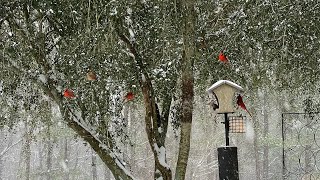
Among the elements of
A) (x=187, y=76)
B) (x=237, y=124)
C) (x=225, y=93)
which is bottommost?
(x=237, y=124)

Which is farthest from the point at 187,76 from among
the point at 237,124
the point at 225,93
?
the point at 225,93

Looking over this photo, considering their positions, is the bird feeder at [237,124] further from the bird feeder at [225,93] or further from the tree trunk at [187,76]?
the bird feeder at [225,93]

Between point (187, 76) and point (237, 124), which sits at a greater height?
point (187, 76)

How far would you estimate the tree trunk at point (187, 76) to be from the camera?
3.18 meters

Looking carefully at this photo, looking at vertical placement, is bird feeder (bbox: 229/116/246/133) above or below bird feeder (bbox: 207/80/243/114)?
below

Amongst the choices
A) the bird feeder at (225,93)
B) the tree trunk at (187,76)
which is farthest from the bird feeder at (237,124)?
the bird feeder at (225,93)

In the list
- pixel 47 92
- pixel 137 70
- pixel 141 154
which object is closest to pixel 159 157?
pixel 137 70

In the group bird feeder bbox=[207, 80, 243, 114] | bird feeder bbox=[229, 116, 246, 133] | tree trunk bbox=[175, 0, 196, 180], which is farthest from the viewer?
bird feeder bbox=[229, 116, 246, 133]

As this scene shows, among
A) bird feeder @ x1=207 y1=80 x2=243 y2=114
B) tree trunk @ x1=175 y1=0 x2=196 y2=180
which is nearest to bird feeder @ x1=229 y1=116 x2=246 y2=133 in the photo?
tree trunk @ x1=175 y1=0 x2=196 y2=180

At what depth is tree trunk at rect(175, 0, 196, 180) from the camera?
3.18 meters

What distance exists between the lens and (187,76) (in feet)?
12.3

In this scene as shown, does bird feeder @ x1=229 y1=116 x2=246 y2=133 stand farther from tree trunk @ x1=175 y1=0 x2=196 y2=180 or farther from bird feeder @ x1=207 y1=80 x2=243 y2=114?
bird feeder @ x1=207 y1=80 x2=243 y2=114

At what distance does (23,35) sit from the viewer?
3564 millimetres

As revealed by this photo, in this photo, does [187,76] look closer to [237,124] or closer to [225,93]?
[237,124]
